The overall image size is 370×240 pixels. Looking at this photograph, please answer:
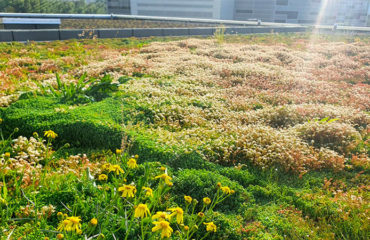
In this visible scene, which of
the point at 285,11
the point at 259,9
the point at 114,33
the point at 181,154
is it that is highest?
the point at 259,9

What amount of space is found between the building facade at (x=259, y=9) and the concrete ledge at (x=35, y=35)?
360ft

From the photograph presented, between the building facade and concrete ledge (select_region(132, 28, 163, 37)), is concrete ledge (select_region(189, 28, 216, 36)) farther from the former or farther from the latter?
the building facade

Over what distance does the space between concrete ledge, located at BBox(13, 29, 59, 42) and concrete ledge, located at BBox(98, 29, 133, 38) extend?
2.92 m

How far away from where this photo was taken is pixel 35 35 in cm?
1688

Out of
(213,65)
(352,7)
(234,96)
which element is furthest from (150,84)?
(352,7)

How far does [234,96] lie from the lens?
9.24m

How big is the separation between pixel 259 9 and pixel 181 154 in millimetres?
144185

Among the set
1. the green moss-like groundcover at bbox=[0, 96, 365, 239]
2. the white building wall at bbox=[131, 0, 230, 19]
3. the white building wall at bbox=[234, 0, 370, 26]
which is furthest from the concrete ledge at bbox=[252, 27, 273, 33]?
the white building wall at bbox=[234, 0, 370, 26]

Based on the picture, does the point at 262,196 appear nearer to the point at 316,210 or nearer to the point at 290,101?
the point at 316,210

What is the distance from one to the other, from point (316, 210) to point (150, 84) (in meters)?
6.36

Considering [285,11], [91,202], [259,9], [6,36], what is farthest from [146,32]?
[285,11]

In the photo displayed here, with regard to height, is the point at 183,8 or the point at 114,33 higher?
the point at 183,8

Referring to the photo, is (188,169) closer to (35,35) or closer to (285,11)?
(35,35)

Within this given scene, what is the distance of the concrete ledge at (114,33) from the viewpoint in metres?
19.8
